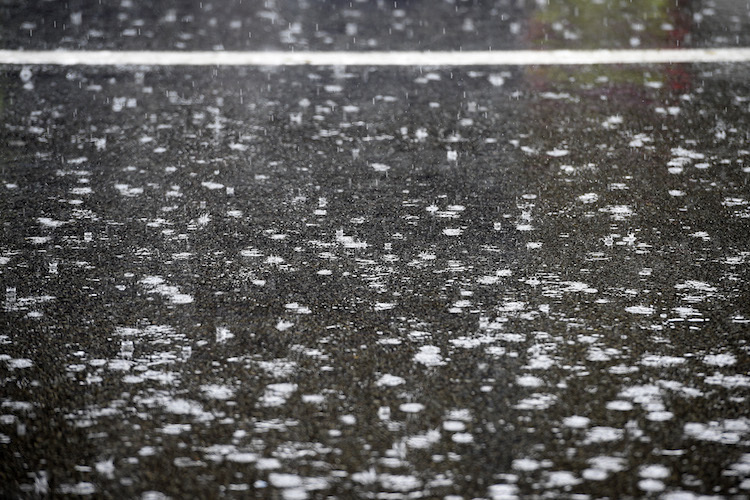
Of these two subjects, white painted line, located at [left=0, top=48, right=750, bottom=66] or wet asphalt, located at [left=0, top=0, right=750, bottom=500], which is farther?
white painted line, located at [left=0, top=48, right=750, bottom=66]

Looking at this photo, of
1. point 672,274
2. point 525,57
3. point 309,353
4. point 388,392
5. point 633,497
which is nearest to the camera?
point 633,497

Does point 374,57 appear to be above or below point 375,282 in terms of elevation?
above

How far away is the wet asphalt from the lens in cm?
229

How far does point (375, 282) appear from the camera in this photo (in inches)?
125

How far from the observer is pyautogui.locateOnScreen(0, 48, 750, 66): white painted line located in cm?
565

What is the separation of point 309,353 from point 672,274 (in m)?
1.27

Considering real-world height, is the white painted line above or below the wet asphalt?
above

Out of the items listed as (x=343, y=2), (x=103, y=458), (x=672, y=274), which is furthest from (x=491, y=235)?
(x=343, y=2)

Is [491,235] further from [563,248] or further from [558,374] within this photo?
[558,374]

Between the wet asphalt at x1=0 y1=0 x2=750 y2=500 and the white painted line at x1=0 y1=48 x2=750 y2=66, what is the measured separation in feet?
0.56

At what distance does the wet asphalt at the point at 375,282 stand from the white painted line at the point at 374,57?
0.56ft

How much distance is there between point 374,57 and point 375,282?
2.88 m

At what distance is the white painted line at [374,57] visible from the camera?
565 centimetres

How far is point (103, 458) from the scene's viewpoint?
2.27 m
